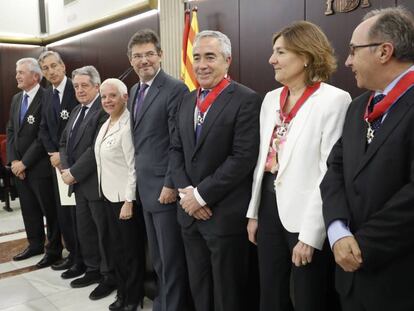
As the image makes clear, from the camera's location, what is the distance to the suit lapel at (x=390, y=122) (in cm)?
123

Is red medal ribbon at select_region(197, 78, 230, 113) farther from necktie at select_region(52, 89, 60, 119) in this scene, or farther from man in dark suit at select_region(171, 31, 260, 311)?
necktie at select_region(52, 89, 60, 119)

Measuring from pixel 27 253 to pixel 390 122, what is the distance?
11.4 ft

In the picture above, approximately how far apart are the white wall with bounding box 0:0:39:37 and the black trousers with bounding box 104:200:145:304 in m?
6.20

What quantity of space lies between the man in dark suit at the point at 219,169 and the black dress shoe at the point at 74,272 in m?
1.61

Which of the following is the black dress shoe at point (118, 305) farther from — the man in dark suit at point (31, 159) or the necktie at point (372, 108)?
the necktie at point (372, 108)

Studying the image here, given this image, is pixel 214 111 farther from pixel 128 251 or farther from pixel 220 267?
pixel 128 251

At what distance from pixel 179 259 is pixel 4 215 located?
3990 millimetres

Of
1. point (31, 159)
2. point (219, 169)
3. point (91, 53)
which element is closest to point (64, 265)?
point (31, 159)

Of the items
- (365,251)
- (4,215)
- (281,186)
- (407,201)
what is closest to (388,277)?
(365,251)

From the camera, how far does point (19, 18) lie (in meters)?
7.38

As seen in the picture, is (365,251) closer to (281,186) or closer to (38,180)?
(281,186)

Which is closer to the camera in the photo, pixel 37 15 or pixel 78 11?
pixel 78 11

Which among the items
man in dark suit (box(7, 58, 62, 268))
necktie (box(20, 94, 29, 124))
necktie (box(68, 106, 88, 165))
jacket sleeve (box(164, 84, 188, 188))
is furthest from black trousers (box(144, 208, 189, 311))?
necktie (box(20, 94, 29, 124))

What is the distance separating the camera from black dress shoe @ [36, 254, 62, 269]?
343cm
